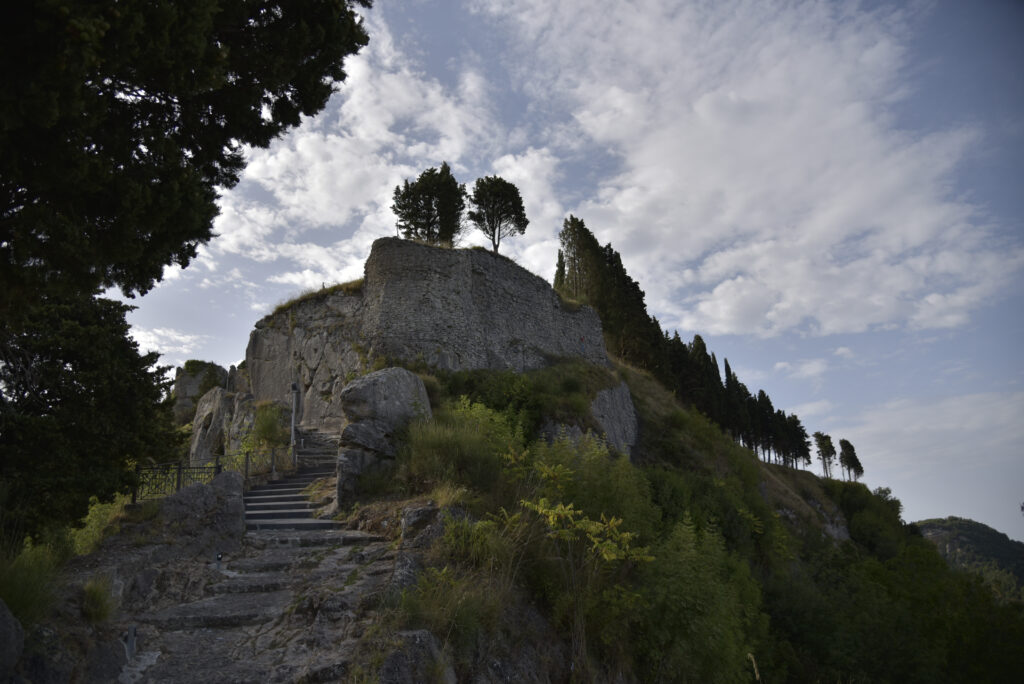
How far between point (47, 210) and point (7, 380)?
4578 mm

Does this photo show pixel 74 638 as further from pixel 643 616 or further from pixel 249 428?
pixel 249 428

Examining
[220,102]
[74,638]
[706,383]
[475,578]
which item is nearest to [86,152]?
[220,102]

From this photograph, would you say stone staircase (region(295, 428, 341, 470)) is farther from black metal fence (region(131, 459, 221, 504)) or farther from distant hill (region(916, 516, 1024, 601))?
distant hill (region(916, 516, 1024, 601))

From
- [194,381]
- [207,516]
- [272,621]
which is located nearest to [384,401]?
[207,516]

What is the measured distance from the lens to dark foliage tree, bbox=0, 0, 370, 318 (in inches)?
134

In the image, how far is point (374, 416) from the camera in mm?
10461

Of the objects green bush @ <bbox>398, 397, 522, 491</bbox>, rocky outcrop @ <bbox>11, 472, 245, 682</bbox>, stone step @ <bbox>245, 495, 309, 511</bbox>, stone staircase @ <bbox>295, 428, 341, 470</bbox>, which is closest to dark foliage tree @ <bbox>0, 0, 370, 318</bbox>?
rocky outcrop @ <bbox>11, 472, 245, 682</bbox>

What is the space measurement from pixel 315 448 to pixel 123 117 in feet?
45.8

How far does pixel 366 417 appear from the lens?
1048cm

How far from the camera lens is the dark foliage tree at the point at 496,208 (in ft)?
111

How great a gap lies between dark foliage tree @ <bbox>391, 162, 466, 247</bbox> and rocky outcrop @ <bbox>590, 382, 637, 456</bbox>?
1433 cm

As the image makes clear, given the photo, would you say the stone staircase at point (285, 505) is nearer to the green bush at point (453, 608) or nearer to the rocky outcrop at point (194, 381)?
the green bush at point (453, 608)

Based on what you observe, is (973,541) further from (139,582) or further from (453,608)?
(139,582)

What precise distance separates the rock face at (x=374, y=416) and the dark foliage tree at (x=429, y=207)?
2137cm
